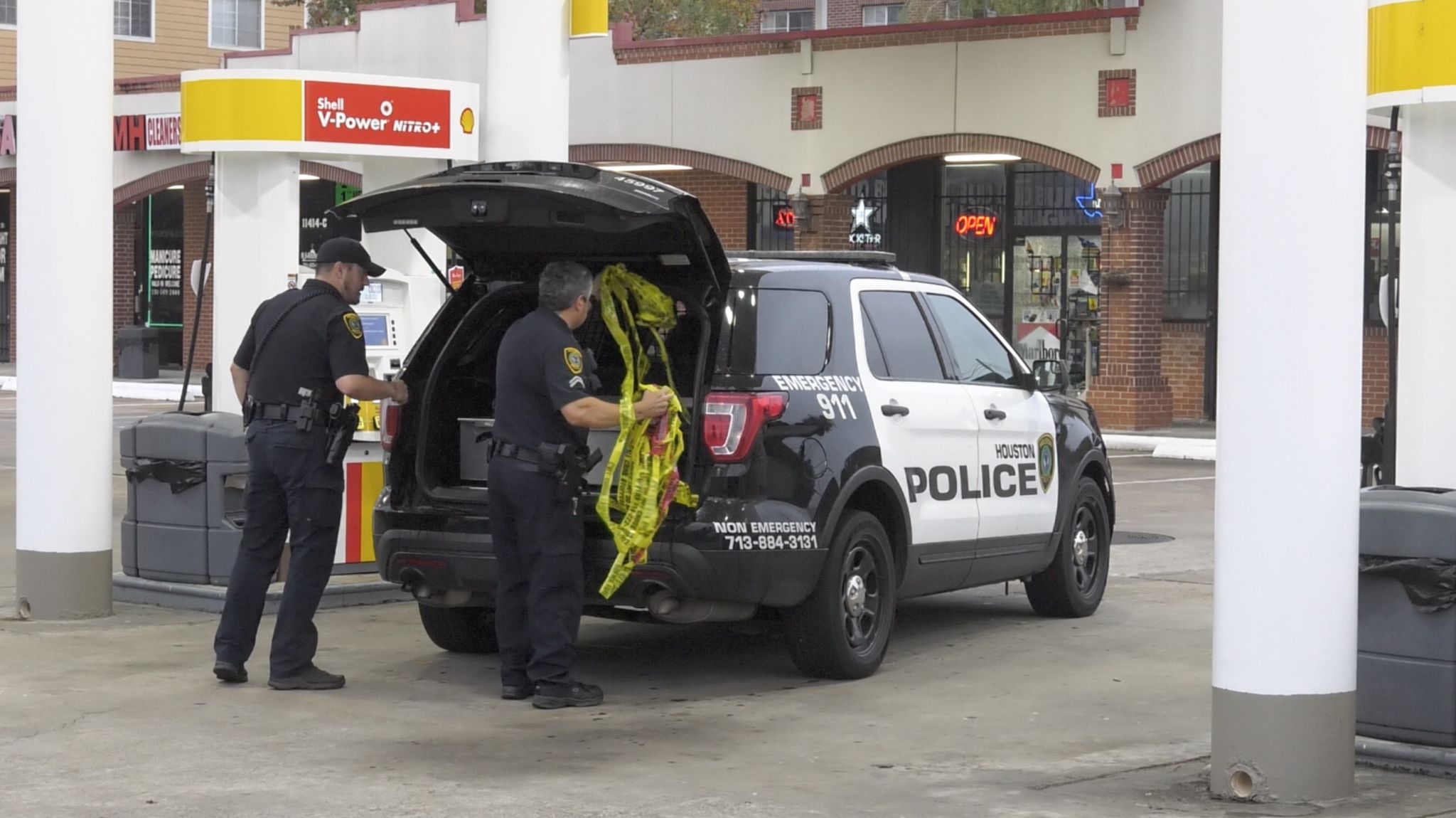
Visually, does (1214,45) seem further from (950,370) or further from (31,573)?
(31,573)

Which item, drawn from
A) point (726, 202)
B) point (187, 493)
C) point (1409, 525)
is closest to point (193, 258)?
point (726, 202)

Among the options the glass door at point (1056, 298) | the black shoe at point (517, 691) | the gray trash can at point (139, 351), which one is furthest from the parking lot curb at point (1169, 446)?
the gray trash can at point (139, 351)

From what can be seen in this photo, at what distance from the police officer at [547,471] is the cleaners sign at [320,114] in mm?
6873

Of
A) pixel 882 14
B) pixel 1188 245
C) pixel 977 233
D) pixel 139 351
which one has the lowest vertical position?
pixel 139 351

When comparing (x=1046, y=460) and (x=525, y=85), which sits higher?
(x=525, y=85)

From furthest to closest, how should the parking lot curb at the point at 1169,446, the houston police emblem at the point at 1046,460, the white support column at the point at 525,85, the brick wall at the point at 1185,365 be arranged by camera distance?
the brick wall at the point at 1185,365 → the parking lot curb at the point at 1169,446 → the white support column at the point at 525,85 → the houston police emblem at the point at 1046,460

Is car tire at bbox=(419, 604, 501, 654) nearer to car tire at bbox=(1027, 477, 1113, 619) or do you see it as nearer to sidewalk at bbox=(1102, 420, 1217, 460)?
car tire at bbox=(1027, 477, 1113, 619)

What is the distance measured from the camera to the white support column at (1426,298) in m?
8.34

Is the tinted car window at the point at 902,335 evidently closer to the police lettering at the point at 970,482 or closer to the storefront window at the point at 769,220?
the police lettering at the point at 970,482

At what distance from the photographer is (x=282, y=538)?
8.70 m

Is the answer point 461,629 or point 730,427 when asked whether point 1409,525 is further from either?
point 461,629

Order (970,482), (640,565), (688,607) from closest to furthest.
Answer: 1. (640,565)
2. (688,607)
3. (970,482)

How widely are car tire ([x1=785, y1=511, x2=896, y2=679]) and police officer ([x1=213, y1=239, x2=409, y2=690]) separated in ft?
6.23

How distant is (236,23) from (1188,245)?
83.4ft
